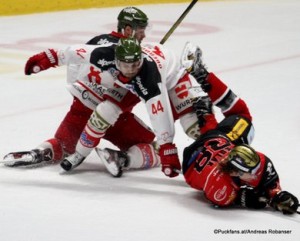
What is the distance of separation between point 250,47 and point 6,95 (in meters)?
2.45

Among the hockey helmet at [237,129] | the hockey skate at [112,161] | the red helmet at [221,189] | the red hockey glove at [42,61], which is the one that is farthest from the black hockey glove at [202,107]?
the red hockey glove at [42,61]

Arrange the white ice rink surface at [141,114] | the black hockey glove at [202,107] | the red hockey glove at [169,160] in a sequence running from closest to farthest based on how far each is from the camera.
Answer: the white ice rink surface at [141,114] < the red hockey glove at [169,160] < the black hockey glove at [202,107]

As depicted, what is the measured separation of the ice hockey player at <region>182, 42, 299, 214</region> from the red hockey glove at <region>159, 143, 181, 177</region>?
0.15 feet

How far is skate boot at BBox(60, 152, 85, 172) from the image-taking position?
3.91m

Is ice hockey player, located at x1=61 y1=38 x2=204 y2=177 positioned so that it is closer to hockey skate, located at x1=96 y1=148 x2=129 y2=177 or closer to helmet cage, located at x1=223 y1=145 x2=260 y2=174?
hockey skate, located at x1=96 y1=148 x2=129 y2=177

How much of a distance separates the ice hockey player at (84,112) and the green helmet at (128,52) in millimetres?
349

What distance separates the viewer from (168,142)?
3602 millimetres

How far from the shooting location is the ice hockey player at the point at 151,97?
3594 mm

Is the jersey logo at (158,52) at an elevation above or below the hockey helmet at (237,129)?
above

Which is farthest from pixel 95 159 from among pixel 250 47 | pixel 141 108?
pixel 250 47

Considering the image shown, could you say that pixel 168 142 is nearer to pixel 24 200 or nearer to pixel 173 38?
pixel 24 200

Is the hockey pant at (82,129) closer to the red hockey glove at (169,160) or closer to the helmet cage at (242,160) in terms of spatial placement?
the red hockey glove at (169,160)

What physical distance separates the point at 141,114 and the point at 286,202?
6.25ft

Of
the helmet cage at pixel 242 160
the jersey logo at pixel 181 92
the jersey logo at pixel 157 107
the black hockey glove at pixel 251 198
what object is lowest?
the black hockey glove at pixel 251 198
